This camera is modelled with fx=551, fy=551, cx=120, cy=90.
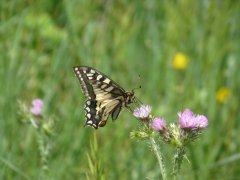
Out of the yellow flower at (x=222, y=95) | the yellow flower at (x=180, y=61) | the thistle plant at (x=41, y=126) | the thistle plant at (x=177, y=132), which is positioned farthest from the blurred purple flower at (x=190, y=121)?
the yellow flower at (x=180, y=61)

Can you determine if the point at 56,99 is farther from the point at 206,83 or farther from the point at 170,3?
the point at 170,3

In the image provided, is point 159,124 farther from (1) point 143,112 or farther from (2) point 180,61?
(2) point 180,61

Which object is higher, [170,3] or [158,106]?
[170,3]

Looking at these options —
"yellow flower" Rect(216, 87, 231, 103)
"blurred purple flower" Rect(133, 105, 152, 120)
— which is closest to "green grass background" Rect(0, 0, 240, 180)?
"yellow flower" Rect(216, 87, 231, 103)

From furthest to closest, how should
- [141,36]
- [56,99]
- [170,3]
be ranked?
[141,36], [170,3], [56,99]

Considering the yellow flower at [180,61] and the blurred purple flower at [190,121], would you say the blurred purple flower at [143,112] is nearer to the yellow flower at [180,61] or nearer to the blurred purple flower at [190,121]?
the blurred purple flower at [190,121]

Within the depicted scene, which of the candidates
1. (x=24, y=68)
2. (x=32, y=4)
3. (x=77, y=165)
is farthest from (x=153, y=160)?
(x=32, y=4)
